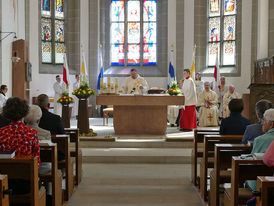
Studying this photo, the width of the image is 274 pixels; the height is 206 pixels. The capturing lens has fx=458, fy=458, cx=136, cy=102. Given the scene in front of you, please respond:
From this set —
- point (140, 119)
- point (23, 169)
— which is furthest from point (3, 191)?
point (140, 119)

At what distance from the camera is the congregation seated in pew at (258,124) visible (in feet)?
15.8

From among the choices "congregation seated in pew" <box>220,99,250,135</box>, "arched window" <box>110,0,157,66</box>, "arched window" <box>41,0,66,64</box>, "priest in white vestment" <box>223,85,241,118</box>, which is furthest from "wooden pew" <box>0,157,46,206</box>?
"arched window" <box>110,0,157,66</box>

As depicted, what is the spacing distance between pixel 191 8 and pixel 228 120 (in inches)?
447

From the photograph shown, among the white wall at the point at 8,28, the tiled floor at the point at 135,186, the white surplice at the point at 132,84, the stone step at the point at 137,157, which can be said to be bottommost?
the tiled floor at the point at 135,186

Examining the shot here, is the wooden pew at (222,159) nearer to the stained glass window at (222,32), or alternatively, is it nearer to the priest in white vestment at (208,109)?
the priest in white vestment at (208,109)

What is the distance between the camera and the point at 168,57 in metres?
17.2

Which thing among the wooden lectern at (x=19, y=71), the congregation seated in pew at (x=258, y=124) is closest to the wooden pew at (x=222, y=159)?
the congregation seated in pew at (x=258, y=124)

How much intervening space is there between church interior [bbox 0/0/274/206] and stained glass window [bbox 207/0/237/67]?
4 centimetres

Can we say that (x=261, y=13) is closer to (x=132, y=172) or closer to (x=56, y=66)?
(x=56, y=66)

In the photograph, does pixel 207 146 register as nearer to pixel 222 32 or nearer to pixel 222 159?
pixel 222 159

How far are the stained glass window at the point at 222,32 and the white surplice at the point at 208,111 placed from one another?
3.53 m

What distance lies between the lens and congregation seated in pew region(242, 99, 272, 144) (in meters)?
4.80

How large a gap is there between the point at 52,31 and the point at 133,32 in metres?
3.14

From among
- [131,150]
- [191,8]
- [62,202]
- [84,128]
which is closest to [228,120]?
[62,202]
